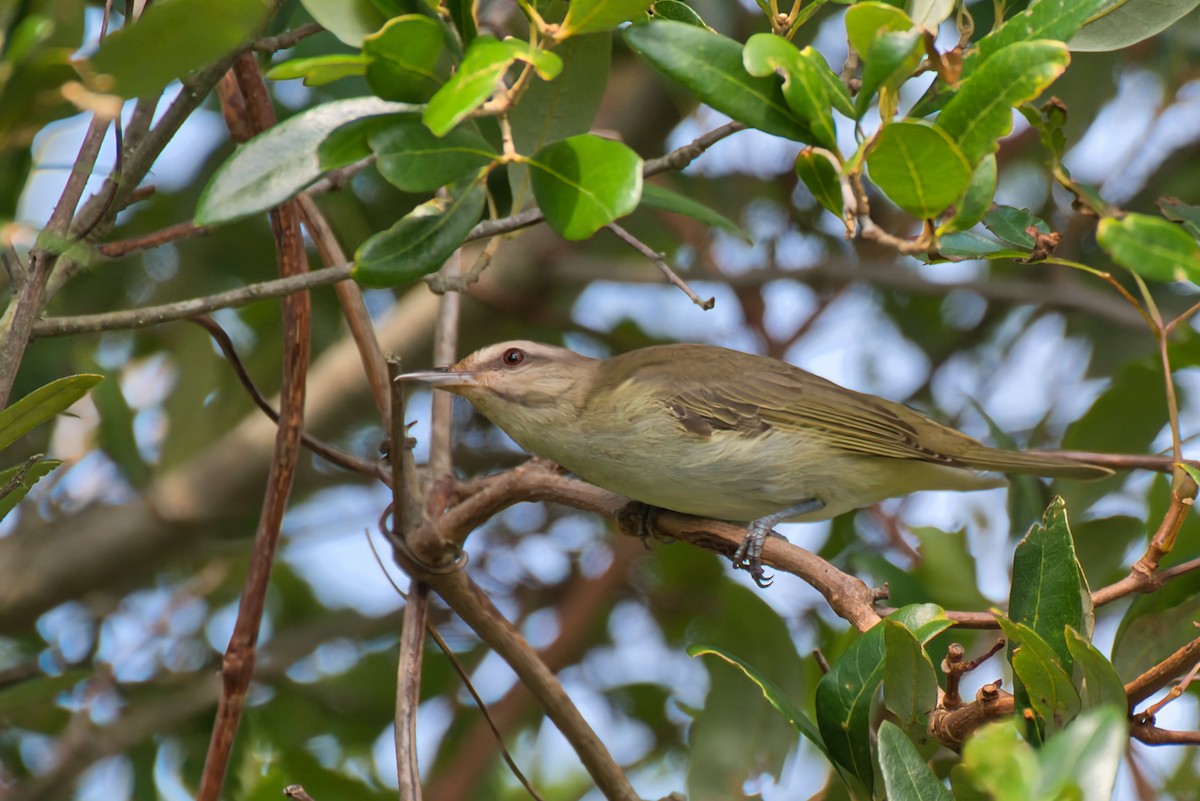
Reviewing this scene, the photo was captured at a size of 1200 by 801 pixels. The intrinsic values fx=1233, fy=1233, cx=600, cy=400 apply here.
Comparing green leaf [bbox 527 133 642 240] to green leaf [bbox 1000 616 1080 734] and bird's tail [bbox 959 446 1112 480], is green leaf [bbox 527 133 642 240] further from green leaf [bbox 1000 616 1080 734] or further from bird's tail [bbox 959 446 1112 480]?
bird's tail [bbox 959 446 1112 480]

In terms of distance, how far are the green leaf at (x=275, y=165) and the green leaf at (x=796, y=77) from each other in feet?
2.01

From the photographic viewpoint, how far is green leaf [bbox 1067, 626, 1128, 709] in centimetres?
185

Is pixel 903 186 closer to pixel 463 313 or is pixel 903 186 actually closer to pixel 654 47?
pixel 654 47

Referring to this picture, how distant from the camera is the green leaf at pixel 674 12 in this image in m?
2.41

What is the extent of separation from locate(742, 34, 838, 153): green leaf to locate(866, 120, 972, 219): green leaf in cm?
11

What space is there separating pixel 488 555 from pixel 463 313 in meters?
1.04

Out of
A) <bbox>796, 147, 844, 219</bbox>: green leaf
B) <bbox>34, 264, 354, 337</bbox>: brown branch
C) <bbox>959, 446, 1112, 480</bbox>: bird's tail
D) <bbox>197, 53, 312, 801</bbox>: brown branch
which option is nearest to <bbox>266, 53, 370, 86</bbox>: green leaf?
<bbox>34, 264, 354, 337</bbox>: brown branch

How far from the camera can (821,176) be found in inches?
84.5

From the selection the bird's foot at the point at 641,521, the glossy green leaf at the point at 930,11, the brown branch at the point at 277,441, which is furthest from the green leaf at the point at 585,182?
the bird's foot at the point at 641,521

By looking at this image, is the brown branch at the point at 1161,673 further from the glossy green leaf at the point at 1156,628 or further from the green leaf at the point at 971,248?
the green leaf at the point at 971,248

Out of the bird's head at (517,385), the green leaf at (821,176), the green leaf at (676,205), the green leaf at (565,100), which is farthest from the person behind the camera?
the bird's head at (517,385)

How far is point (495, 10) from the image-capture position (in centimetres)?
418

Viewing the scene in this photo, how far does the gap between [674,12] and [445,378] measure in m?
1.54

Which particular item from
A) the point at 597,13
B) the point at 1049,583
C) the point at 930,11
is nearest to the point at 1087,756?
the point at 1049,583
